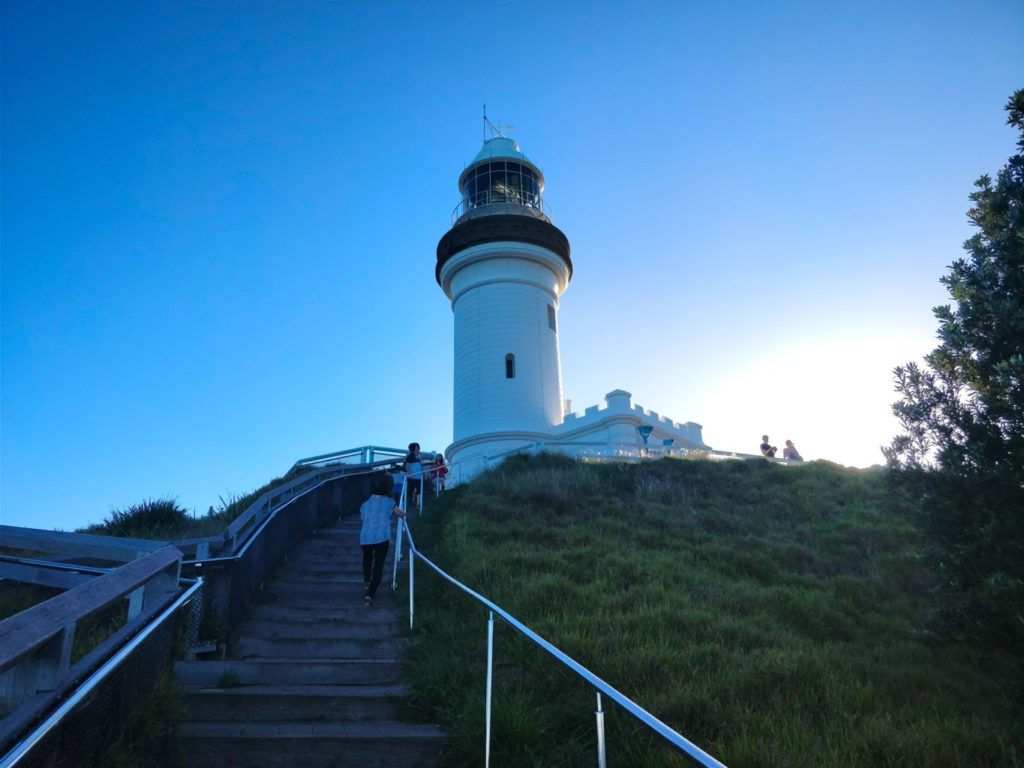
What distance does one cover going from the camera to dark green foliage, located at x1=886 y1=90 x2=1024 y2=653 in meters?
6.80

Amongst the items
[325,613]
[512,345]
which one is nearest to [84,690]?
[325,613]

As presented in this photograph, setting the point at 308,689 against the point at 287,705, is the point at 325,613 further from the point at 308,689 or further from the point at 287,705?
the point at 287,705

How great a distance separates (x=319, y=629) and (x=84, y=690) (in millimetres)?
5425

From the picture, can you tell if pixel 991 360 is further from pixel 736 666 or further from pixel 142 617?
pixel 142 617

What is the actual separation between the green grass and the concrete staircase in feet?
1.18

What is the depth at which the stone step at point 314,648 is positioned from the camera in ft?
23.8

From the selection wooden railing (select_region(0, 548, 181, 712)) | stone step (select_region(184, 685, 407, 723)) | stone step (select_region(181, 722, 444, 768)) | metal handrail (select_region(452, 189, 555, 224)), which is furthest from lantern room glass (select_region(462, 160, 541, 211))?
wooden railing (select_region(0, 548, 181, 712))

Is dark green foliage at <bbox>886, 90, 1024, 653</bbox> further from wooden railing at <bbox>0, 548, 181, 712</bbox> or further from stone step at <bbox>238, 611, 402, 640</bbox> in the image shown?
wooden railing at <bbox>0, 548, 181, 712</bbox>

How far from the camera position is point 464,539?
1116 cm

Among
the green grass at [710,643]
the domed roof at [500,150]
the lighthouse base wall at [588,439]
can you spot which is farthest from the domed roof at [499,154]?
the green grass at [710,643]

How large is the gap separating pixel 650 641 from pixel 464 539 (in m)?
5.36

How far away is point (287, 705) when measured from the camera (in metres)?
5.66

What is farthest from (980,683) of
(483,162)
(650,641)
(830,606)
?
(483,162)

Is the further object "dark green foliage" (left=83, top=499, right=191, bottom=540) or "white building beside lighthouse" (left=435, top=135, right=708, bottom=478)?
"white building beside lighthouse" (left=435, top=135, right=708, bottom=478)
